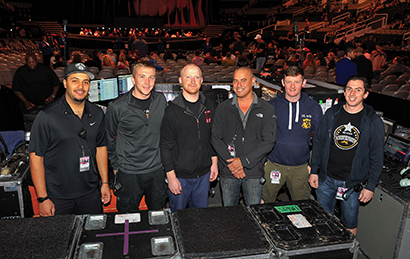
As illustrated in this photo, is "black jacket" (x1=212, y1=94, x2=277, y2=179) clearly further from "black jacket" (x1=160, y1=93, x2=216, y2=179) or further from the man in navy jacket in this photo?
the man in navy jacket

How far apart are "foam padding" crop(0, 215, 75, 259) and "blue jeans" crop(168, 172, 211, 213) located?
3.64 feet

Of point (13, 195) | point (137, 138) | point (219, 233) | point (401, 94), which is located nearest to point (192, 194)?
point (137, 138)

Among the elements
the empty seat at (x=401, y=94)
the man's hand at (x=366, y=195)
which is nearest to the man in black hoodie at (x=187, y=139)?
the man's hand at (x=366, y=195)

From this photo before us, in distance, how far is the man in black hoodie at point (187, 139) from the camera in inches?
105

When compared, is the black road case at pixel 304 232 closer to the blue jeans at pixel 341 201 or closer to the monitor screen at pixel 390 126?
the blue jeans at pixel 341 201

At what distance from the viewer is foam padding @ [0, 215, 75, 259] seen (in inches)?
60.4

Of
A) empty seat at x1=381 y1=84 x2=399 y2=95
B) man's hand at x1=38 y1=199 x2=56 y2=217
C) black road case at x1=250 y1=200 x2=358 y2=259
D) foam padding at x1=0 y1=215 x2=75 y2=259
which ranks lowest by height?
man's hand at x1=38 y1=199 x2=56 y2=217

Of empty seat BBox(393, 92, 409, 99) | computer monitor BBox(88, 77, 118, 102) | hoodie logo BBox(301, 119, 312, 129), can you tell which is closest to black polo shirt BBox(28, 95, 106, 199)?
hoodie logo BBox(301, 119, 312, 129)

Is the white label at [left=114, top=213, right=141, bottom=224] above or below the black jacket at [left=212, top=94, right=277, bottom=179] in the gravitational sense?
below

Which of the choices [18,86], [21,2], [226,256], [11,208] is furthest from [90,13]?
[226,256]

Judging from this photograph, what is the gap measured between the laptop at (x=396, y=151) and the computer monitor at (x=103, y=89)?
4.06m

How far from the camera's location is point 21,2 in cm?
2717

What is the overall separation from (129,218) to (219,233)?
1.87 feet

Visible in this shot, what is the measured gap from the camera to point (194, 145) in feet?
8.98
